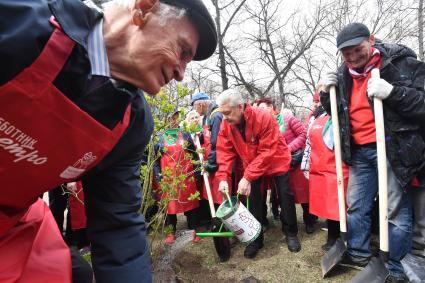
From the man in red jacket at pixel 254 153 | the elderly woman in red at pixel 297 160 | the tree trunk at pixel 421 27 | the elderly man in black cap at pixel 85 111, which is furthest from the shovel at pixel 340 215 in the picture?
the tree trunk at pixel 421 27

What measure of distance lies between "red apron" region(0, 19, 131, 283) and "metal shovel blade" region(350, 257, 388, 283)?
212 centimetres

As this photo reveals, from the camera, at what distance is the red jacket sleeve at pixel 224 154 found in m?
3.85

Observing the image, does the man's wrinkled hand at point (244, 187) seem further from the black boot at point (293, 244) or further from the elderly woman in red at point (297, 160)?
the elderly woman in red at point (297, 160)

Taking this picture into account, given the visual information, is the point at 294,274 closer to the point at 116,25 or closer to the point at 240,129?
the point at 240,129

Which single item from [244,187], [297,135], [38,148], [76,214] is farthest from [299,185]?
[38,148]

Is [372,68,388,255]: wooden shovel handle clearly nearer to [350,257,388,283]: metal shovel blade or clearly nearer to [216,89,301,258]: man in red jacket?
[350,257,388,283]: metal shovel blade

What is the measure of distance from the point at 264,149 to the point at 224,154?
20.6 inches

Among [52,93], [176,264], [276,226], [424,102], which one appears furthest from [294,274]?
[52,93]

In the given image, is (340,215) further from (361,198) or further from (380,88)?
(380,88)

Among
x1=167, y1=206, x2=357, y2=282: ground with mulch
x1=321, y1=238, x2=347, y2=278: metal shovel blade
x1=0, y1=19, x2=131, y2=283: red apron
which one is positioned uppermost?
x1=0, y1=19, x2=131, y2=283: red apron

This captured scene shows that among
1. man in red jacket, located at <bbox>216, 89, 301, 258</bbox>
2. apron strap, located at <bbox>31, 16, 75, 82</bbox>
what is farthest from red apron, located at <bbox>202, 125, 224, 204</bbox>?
apron strap, located at <bbox>31, 16, 75, 82</bbox>

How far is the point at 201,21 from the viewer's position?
1.14m

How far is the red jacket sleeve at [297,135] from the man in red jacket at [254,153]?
0.57m

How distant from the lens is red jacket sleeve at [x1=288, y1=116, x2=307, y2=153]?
4.35m
